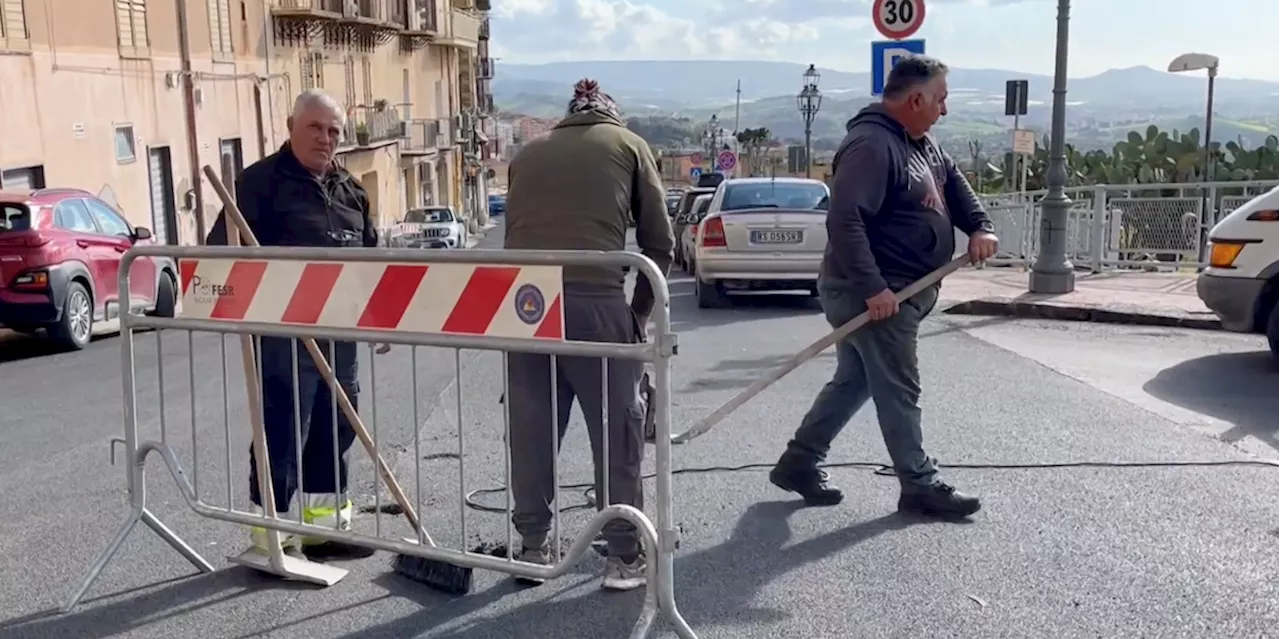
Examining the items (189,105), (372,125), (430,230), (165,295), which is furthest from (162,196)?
(372,125)

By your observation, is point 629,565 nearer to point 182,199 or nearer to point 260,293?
point 260,293

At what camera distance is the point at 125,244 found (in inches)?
543

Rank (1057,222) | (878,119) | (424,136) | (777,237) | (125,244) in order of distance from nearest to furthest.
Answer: (878,119), (1057,222), (777,237), (125,244), (424,136)

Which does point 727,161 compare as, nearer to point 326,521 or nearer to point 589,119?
→ point 326,521

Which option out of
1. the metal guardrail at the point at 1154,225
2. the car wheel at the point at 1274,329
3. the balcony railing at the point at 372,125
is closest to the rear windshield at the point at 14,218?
the car wheel at the point at 1274,329

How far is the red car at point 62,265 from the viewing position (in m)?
11.9

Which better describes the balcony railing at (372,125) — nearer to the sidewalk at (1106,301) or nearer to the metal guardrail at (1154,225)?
the metal guardrail at (1154,225)

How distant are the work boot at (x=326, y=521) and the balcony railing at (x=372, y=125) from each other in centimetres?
3487

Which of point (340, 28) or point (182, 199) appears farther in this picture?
point (340, 28)

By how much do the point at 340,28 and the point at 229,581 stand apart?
37780 millimetres

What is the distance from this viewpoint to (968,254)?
4918 millimetres

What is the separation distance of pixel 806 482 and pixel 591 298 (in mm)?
1706

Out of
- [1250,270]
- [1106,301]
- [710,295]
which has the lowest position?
[710,295]

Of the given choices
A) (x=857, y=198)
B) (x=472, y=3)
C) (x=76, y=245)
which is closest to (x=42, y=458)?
(x=857, y=198)
